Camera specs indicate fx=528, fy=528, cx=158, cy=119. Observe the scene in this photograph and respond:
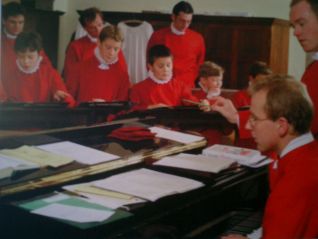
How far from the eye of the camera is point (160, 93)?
3.67 m

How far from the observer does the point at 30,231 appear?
137cm

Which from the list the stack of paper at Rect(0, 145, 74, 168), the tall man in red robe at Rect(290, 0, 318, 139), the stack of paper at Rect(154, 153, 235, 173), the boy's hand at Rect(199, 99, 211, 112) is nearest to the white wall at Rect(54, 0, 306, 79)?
the boy's hand at Rect(199, 99, 211, 112)

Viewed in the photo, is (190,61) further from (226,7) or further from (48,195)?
(48,195)

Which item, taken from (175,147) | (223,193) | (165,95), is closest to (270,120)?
(223,193)

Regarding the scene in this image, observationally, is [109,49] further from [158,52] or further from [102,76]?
[158,52]

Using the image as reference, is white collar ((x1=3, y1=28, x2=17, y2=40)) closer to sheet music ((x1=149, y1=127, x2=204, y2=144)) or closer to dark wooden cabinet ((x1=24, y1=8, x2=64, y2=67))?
dark wooden cabinet ((x1=24, y1=8, x2=64, y2=67))

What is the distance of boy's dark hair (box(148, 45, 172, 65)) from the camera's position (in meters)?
3.69

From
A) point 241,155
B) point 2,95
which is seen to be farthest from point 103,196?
point 2,95

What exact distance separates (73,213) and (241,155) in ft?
3.10

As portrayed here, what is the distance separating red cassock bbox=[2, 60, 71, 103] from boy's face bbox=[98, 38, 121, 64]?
0.36m

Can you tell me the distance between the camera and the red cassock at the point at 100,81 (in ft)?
12.4

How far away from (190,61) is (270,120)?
2174 mm

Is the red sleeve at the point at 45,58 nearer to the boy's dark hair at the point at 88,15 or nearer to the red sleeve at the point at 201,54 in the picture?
the boy's dark hair at the point at 88,15

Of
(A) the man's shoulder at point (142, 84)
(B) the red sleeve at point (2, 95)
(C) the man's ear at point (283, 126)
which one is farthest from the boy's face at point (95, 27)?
(C) the man's ear at point (283, 126)
